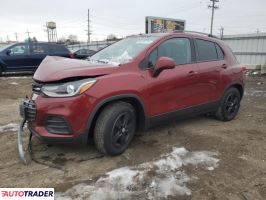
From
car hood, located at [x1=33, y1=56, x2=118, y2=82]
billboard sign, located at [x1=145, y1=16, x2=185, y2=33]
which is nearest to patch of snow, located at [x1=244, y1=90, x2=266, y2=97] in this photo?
car hood, located at [x1=33, y1=56, x2=118, y2=82]

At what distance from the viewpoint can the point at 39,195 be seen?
3.26 meters

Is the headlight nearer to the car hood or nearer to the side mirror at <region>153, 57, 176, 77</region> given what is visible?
the car hood

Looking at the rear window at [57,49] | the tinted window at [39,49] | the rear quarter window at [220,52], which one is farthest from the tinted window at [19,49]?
the rear quarter window at [220,52]

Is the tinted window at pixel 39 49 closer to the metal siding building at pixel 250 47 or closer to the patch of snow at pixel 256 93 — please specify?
the patch of snow at pixel 256 93

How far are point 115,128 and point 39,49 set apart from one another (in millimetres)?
11850

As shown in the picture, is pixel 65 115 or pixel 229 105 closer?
pixel 65 115

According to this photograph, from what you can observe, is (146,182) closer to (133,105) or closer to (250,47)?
(133,105)

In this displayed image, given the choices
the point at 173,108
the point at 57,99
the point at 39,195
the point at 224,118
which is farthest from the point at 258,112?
the point at 39,195

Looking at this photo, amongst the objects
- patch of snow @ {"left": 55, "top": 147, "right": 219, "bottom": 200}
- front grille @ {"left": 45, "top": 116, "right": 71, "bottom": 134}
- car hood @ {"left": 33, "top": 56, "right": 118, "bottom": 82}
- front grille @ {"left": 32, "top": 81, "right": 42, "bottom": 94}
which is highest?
car hood @ {"left": 33, "top": 56, "right": 118, "bottom": 82}

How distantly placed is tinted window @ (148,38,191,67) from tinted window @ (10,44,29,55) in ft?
35.6

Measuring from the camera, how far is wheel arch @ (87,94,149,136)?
13.2 feet

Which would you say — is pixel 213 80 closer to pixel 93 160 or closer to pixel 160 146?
pixel 160 146
